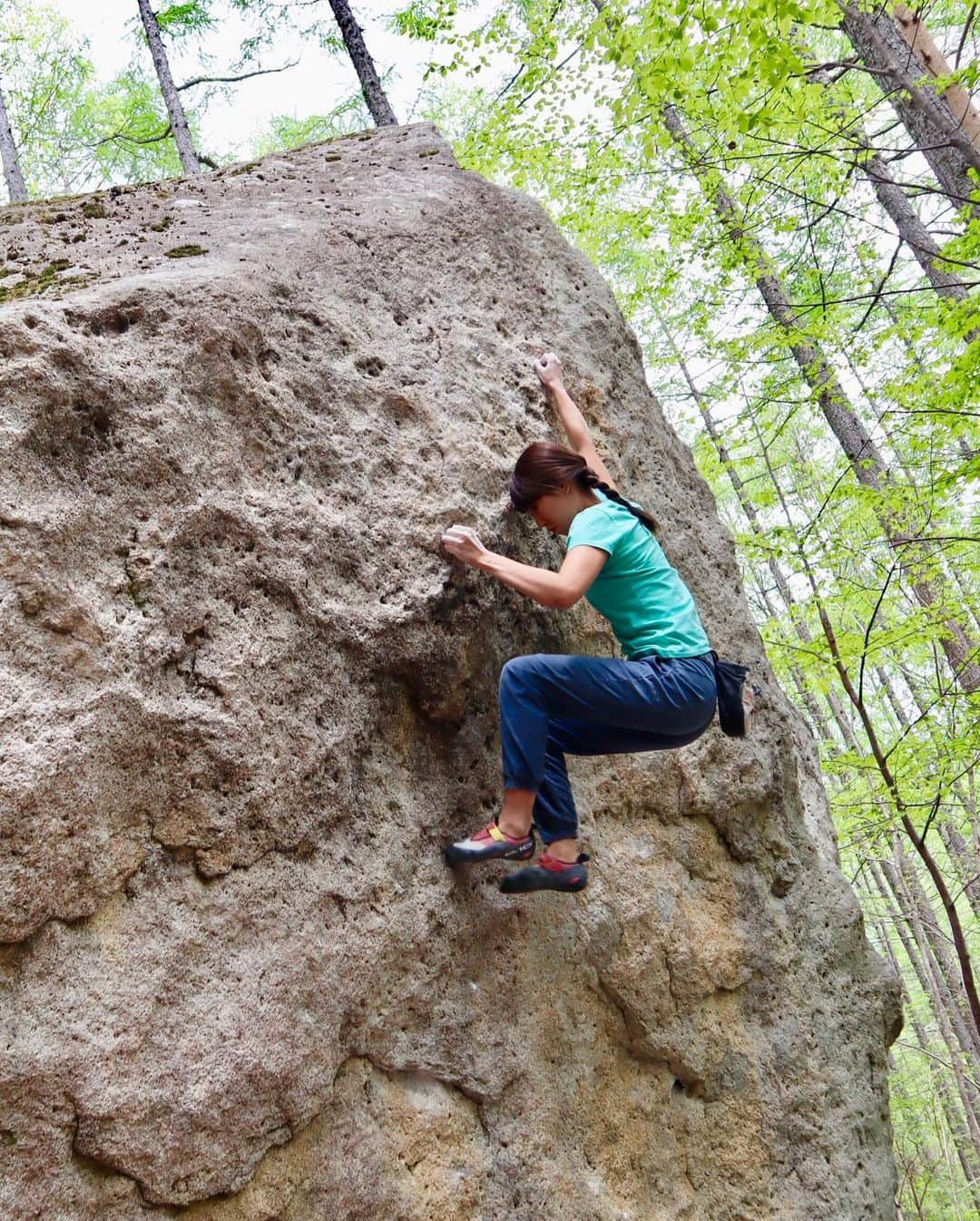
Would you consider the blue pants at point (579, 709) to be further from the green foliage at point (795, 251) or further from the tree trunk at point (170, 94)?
the tree trunk at point (170, 94)

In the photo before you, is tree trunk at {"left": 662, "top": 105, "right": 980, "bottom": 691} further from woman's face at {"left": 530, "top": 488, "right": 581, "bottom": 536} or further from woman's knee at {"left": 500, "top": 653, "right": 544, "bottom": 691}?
woman's knee at {"left": 500, "top": 653, "right": 544, "bottom": 691}

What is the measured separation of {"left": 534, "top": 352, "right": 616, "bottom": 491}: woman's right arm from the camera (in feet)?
14.1

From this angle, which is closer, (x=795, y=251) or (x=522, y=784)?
(x=522, y=784)

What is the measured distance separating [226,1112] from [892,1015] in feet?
12.8

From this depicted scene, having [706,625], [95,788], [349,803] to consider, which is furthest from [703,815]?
[95,788]

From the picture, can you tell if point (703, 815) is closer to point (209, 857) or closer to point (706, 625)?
point (706, 625)

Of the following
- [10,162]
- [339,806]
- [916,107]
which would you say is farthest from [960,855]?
[10,162]

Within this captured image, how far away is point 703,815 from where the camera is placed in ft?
14.6

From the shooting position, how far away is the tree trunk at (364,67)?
8836 millimetres

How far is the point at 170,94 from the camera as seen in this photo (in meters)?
10.6

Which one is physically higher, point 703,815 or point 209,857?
point 209,857

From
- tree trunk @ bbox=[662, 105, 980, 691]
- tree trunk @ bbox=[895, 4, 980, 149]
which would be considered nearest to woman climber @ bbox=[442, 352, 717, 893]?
tree trunk @ bbox=[662, 105, 980, 691]

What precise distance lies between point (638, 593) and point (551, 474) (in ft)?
2.01

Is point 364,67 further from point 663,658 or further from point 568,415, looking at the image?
point 663,658
